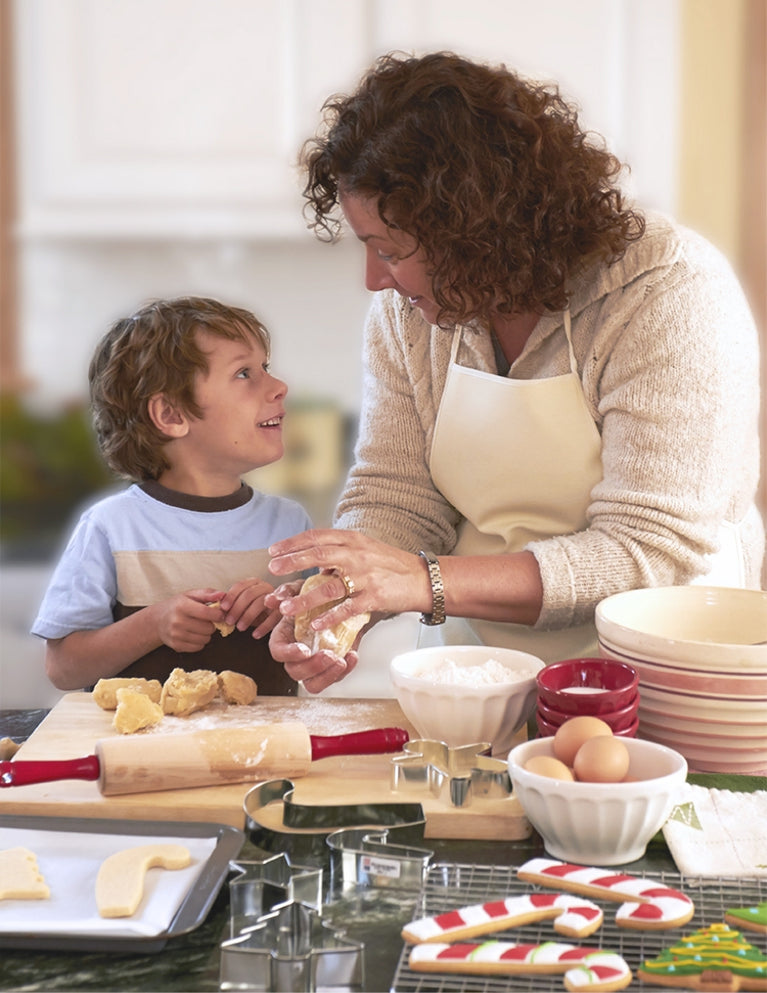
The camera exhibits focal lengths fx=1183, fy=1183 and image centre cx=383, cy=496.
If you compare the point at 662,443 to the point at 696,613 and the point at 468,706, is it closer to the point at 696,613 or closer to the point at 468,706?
the point at 696,613

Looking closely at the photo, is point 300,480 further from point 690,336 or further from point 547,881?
point 547,881

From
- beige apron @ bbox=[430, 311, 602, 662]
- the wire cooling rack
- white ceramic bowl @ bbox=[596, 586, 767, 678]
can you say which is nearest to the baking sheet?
the wire cooling rack

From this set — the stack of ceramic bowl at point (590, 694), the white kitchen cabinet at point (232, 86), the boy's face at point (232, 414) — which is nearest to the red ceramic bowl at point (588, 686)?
the stack of ceramic bowl at point (590, 694)

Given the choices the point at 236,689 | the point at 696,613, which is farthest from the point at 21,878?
the point at 696,613

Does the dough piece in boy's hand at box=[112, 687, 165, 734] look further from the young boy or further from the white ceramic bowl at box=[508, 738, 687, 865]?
the white ceramic bowl at box=[508, 738, 687, 865]

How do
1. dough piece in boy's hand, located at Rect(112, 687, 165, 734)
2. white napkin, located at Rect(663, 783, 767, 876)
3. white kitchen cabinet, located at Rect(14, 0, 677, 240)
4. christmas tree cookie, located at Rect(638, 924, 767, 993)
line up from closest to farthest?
christmas tree cookie, located at Rect(638, 924, 767, 993)
white napkin, located at Rect(663, 783, 767, 876)
dough piece in boy's hand, located at Rect(112, 687, 165, 734)
white kitchen cabinet, located at Rect(14, 0, 677, 240)

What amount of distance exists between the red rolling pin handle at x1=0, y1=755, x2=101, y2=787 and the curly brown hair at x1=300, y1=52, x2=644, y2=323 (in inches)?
28.7

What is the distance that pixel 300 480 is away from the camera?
10.1ft

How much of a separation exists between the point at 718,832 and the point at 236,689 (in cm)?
59

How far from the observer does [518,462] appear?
1.64m

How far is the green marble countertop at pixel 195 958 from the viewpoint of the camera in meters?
0.85

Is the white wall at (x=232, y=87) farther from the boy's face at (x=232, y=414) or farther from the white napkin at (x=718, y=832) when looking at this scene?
the white napkin at (x=718, y=832)

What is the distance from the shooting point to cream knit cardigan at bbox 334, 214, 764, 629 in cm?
142

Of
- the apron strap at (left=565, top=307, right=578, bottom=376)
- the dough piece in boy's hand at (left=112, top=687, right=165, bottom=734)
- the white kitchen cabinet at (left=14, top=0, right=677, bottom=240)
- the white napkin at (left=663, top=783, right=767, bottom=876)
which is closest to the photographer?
the white napkin at (left=663, top=783, right=767, bottom=876)
